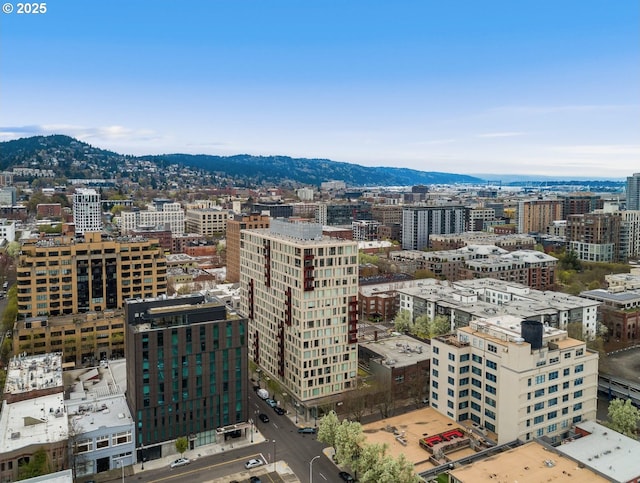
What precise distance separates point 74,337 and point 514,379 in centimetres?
5955

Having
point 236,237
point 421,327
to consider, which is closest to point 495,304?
point 421,327

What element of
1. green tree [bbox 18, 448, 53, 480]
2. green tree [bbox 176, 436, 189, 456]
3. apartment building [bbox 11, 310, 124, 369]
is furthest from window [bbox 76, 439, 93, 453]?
apartment building [bbox 11, 310, 124, 369]

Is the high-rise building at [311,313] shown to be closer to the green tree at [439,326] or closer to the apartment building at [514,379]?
the apartment building at [514,379]

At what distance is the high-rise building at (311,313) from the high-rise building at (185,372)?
824cm

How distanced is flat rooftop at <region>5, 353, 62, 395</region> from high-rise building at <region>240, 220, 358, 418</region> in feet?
82.2

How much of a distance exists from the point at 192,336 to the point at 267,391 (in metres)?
18.0

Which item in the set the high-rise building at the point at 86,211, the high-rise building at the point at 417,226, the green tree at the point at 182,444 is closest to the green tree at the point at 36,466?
the green tree at the point at 182,444

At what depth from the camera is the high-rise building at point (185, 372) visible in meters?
53.7

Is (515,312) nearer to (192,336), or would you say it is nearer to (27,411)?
(192,336)

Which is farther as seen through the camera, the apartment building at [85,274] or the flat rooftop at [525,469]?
the apartment building at [85,274]

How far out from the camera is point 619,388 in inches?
2638

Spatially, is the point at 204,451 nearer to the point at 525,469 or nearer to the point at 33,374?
the point at 33,374

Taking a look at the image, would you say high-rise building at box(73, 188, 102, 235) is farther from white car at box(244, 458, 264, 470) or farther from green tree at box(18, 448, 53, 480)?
white car at box(244, 458, 264, 470)

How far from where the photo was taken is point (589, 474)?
44.4 metres
